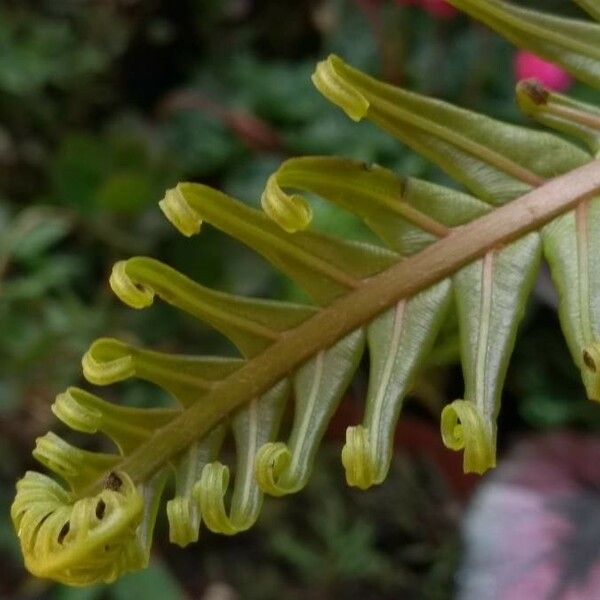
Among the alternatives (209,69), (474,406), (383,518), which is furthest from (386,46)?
(474,406)

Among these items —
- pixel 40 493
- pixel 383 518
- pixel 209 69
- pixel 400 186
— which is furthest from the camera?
pixel 209 69

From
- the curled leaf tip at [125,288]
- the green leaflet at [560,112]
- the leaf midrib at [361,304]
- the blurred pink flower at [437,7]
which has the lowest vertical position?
the blurred pink flower at [437,7]

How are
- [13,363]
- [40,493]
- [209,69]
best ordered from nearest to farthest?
[40,493], [13,363], [209,69]

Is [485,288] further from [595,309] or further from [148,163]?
[148,163]

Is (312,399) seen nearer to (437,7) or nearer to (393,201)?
(393,201)

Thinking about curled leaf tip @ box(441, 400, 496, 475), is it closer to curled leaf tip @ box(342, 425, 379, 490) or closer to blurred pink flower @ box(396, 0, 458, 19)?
curled leaf tip @ box(342, 425, 379, 490)

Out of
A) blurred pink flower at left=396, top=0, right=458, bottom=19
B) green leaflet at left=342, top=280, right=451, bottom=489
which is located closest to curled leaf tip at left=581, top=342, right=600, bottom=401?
green leaflet at left=342, top=280, right=451, bottom=489

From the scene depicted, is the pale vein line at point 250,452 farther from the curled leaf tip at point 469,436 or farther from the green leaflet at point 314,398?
the curled leaf tip at point 469,436

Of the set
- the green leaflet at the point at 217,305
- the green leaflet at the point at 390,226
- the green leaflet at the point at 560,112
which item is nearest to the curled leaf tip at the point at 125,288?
the green leaflet at the point at 217,305
